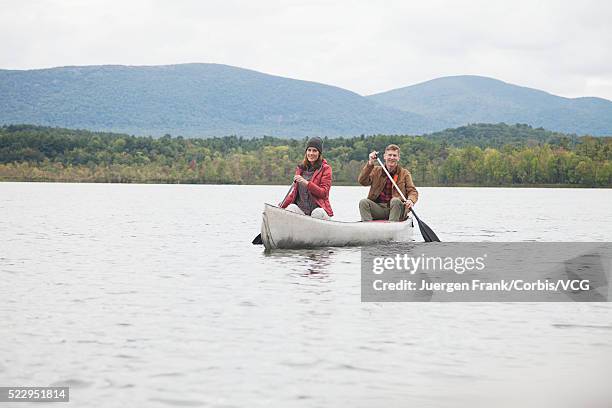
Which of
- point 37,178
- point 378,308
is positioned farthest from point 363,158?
point 378,308

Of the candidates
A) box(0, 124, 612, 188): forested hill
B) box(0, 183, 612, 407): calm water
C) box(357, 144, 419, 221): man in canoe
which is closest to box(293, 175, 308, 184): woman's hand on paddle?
box(357, 144, 419, 221): man in canoe

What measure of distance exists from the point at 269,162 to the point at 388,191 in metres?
134

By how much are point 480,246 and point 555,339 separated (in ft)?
42.8

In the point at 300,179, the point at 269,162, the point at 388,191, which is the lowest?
the point at 388,191

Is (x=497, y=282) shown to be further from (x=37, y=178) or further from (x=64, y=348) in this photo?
(x=37, y=178)

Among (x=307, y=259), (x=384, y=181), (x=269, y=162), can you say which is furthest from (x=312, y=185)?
(x=269, y=162)

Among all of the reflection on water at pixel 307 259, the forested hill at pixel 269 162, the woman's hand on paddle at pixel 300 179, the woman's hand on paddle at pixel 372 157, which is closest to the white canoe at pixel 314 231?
the reflection on water at pixel 307 259

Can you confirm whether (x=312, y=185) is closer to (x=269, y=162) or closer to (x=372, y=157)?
(x=372, y=157)

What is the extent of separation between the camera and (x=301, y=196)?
62.3ft

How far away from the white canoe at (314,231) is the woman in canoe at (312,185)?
0.35 m

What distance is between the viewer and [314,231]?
18.8 meters

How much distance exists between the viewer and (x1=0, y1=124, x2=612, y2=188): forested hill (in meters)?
134

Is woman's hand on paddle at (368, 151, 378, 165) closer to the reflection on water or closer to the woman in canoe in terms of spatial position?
the woman in canoe

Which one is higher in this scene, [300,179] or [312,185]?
[300,179]
